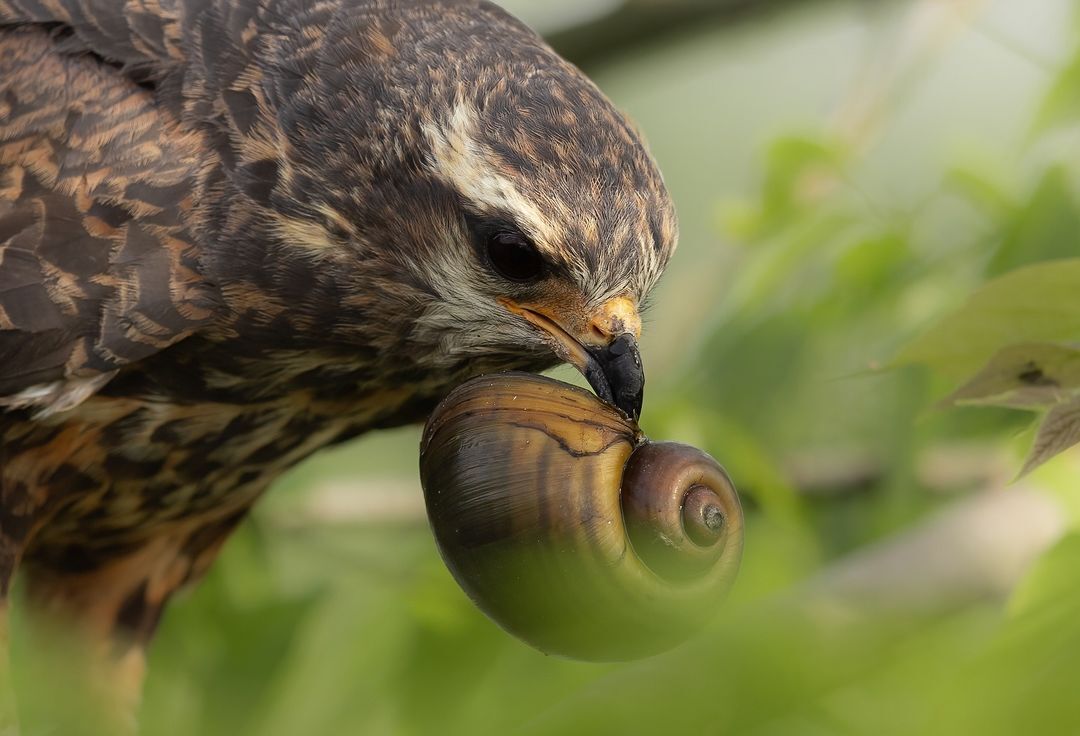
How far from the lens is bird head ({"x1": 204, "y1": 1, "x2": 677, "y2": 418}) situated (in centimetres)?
211

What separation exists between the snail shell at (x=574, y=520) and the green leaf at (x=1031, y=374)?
1.00ft

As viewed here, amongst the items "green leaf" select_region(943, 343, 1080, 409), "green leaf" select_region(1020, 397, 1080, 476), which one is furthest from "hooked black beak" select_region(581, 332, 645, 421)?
"green leaf" select_region(1020, 397, 1080, 476)

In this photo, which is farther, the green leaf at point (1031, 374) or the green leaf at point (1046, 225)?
the green leaf at point (1046, 225)

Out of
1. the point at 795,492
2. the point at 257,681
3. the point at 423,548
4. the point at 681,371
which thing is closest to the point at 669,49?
the point at 681,371

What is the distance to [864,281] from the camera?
2.86 meters

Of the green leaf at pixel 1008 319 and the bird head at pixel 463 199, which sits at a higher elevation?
the green leaf at pixel 1008 319

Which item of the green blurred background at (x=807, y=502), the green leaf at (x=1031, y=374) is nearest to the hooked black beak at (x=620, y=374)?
the green blurred background at (x=807, y=502)

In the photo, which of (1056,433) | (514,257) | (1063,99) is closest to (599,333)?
(514,257)

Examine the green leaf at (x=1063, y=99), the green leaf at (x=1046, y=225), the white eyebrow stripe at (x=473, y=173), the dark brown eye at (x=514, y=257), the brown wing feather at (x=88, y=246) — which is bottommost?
the brown wing feather at (x=88, y=246)

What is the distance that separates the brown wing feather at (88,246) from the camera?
2.19 metres

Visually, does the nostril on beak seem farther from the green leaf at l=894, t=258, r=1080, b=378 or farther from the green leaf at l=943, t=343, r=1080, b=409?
the green leaf at l=943, t=343, r=1080, b=409

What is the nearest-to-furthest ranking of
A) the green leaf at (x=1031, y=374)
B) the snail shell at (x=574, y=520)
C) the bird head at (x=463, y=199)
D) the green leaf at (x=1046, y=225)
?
the snail shell at (x=574, y=520) → the green leaf at (x=1031, y=374) → the bird head at (x=463, y=199) → the green leaf at (x=1046, y=225)

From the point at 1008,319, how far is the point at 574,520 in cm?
53

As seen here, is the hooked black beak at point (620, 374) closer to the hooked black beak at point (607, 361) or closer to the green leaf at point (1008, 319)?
the hooked black beak at point (607, 361)
